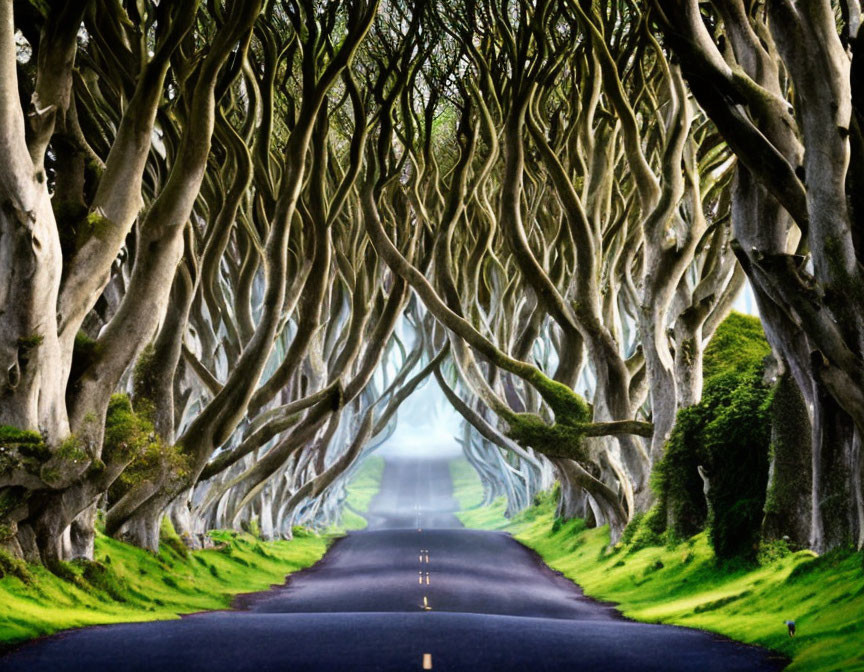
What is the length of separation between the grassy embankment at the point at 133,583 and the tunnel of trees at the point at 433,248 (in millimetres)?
473

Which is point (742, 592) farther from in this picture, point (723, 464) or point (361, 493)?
point (361, 493)

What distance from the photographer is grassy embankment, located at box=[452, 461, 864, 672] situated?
934cm

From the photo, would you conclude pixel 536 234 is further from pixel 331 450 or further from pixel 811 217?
pixel 331 450

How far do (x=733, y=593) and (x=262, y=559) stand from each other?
12245 millimetres

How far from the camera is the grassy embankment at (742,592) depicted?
934cm

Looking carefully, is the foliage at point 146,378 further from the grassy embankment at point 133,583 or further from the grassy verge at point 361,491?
the grassy verge at point 361,491

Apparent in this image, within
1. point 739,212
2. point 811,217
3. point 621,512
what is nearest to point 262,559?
point 621,512

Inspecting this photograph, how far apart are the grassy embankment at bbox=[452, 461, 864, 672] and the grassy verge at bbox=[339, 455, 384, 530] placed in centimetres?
2571

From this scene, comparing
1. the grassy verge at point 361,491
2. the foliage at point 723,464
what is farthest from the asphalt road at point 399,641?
the grassy verge at point 361,491

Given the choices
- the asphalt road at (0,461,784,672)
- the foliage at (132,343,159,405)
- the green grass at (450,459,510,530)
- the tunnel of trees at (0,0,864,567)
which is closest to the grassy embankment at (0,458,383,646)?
the tunnel of trees at (0,0,864,567)

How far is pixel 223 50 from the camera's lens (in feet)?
41.8

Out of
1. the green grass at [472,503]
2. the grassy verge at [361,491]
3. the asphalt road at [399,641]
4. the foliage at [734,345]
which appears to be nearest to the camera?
the asphalt road at [399,641]

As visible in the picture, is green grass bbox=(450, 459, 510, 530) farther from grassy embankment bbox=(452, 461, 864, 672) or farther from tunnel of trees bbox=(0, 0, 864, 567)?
grassy embankment bbox=(452, 461, 864, 672)

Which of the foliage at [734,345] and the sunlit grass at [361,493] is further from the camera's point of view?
the sunlit grass at [361,493]
